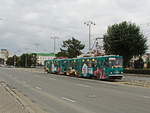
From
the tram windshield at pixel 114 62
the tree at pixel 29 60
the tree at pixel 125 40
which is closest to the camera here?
the tram windshield at pixel 114 62

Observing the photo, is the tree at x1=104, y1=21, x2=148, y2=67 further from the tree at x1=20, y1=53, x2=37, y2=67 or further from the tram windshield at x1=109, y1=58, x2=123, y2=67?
the tree at x1=20, y1=53, x2=37, y2=67

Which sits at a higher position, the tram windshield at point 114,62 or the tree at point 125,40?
the tree at point 125,40

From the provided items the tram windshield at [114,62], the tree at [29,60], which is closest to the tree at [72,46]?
the tree at [29,60]

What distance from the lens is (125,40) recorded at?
69.5m

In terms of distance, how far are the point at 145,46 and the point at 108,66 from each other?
3476cm

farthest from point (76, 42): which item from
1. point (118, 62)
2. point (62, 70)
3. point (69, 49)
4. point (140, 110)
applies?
point (140, 110)

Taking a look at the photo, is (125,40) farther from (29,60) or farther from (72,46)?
(29,60)

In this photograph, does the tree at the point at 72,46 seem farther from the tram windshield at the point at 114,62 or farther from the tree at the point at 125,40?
the tram windshield at the point at 114,62

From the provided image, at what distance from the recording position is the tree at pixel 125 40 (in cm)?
6956

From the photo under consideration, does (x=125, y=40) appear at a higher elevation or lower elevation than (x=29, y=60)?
higher

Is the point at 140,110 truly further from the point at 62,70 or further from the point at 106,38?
the point at 106,38

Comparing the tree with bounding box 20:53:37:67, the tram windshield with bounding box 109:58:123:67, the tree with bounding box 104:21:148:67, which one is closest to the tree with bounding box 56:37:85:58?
the tree with bounding box 20:53:37:67

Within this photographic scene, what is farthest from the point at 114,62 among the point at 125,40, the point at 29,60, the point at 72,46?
the point at 29,60

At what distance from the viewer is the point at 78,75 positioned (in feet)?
159
